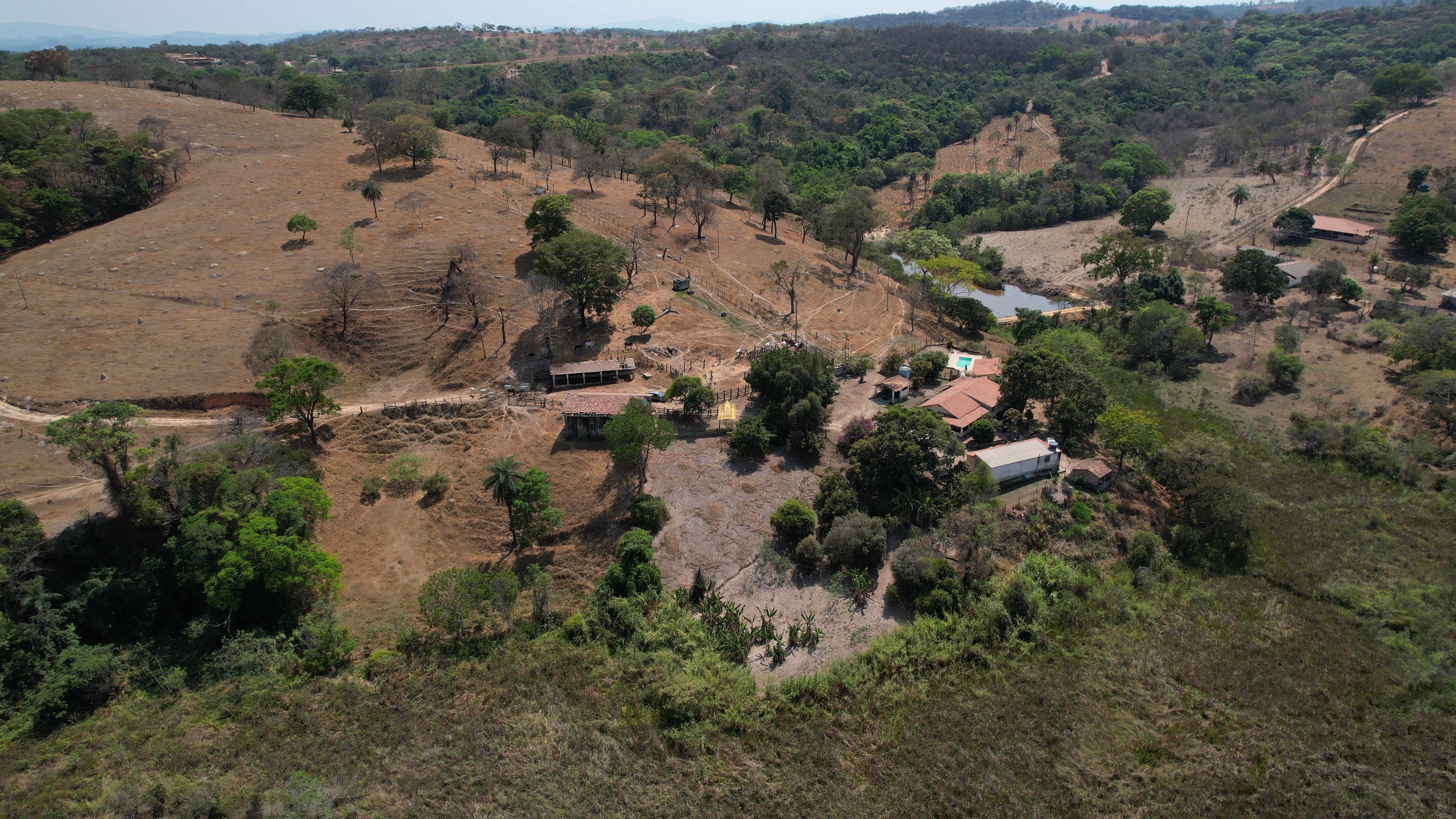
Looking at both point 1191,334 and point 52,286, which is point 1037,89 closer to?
point 1191,334

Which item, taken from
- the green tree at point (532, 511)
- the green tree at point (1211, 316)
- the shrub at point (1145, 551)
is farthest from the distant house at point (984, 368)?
the green tree at point (532, 511)

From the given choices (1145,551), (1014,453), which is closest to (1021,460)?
(1014,453)

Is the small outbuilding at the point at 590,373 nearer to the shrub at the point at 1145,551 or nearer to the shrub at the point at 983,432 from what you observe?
the shrub at the point at 983,432

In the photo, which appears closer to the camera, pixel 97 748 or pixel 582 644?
pixel 97 748

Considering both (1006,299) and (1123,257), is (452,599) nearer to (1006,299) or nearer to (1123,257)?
(1006,299)

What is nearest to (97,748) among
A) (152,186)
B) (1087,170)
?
(152,186)

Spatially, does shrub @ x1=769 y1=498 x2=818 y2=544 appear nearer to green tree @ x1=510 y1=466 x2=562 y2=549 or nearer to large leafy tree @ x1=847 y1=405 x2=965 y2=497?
large leafy tree @ x1=847 y1=405 x2=965 y2=497
